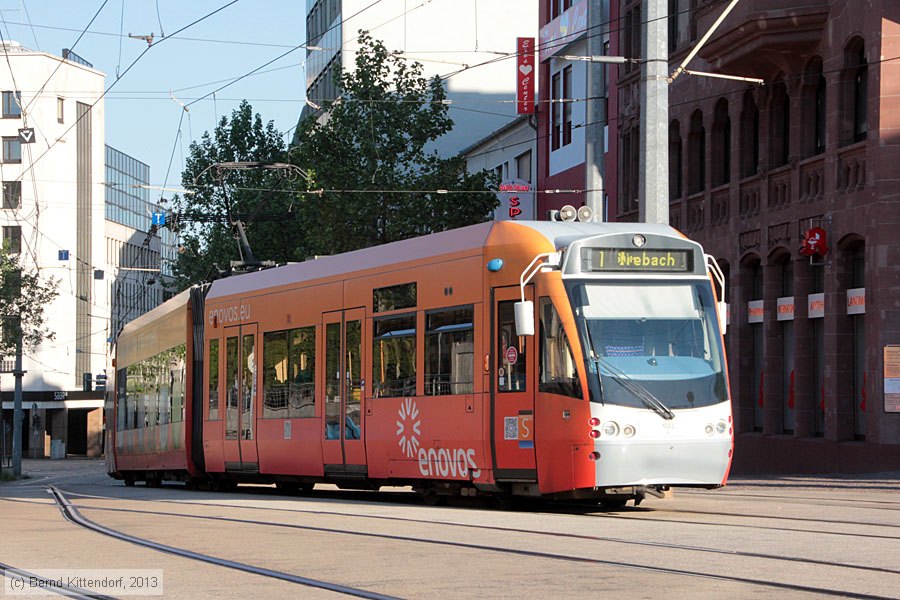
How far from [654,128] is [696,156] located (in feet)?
47.9

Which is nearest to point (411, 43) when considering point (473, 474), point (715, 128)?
point (715, 128)

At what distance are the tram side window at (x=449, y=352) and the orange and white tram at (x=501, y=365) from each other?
22 mm

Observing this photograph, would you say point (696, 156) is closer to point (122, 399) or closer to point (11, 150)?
point (122, 399)

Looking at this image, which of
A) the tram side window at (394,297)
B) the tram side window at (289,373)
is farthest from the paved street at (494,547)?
the tram side window at (289,373)

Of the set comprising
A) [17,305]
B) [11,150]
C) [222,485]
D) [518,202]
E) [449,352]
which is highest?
[11,150]

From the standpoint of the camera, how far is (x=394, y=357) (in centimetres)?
1942

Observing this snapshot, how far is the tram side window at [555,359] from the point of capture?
16.1 m

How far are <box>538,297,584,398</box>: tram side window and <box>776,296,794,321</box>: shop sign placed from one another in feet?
53.0

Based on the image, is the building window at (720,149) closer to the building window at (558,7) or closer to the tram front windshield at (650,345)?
the building window at (558,7)

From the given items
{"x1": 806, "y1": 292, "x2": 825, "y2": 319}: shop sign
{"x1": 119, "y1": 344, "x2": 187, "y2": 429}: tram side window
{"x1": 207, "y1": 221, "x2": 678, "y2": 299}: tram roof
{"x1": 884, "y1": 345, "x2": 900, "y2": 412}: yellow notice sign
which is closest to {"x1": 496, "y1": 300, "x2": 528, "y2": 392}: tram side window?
{"x1": 207, "y1": 221, "x2": 678, "y2": 299}: tram roof

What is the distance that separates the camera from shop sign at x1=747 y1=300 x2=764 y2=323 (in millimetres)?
33188

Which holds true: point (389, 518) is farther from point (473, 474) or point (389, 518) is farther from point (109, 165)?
point (109, 165)

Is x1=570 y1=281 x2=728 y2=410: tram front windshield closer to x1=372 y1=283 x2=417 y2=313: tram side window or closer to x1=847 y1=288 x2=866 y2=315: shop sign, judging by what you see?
x1=372 y1=283 x2=417 y2=313: tram side window

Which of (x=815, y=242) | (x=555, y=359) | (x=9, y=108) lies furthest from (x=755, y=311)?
(x=9, y=108)
